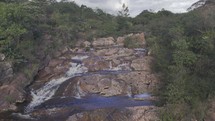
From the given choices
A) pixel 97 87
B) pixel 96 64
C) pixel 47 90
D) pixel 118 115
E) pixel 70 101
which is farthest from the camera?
pixel 96 64

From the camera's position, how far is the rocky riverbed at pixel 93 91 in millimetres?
25312

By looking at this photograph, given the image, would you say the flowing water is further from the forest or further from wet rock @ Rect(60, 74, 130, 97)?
the forest

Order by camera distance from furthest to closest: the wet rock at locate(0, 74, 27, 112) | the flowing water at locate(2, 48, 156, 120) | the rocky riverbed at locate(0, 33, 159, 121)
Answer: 1. the wet rock at locate(0, 74, 27, 112)
2. the flowing water at locate(2, 48, 156, 120)
3. the rocky riverbed at locate(0, 33, 159, 121)

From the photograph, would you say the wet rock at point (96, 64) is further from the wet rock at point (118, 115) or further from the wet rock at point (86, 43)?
the wet rock at point (86, 43)

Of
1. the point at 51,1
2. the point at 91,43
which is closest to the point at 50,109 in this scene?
the point at 91,43

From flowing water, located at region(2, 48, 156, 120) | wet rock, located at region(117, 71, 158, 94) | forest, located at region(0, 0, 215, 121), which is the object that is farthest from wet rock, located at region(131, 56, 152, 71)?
flowing water, located at region(2, 48, 156, 120)

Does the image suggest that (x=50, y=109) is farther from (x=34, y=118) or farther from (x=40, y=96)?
(x=40, y=96)

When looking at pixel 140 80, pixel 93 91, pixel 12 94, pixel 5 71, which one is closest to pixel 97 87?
pixel 93 91

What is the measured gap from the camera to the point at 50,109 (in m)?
27.0

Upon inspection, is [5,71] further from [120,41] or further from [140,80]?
[120,41]

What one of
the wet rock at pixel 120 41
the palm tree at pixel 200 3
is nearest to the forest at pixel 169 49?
the palm tree at pixel 200 3

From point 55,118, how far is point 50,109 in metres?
2.05

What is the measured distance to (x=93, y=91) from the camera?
1232 inches

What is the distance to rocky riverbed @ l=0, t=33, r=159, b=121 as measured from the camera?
25312 mm
